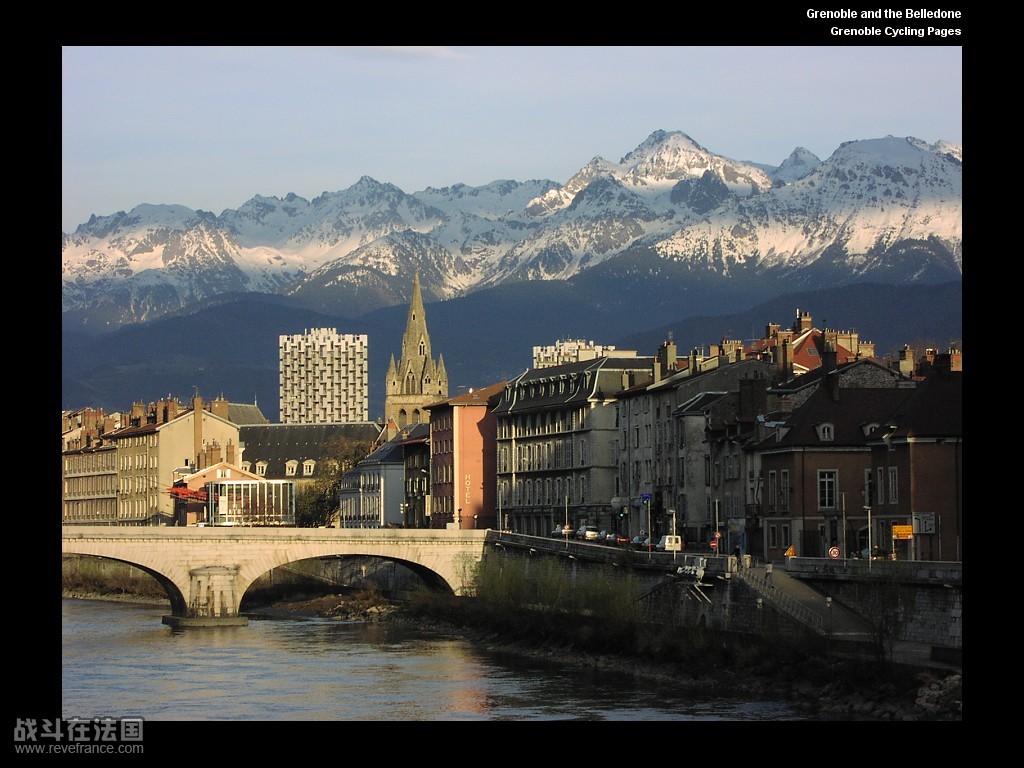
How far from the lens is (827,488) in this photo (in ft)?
250

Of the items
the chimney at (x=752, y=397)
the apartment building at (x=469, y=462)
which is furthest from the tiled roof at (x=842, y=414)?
the apartment building at (x=469, y=462)

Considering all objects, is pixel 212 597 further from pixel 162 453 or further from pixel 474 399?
pixel 162 453

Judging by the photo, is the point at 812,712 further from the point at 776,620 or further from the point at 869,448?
the point at 869,448

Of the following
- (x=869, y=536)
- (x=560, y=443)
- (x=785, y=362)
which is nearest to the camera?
(x=869, y=536)

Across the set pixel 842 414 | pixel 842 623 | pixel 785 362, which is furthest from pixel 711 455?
pixel 842 623

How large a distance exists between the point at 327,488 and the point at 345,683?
310 ft

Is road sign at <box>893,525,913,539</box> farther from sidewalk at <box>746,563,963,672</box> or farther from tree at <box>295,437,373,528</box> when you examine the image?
tree at <box>295,437,373,528</box>

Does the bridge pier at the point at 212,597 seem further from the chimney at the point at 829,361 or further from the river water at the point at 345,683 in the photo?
the chimney at the point at 829,361

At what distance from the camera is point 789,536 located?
7775 centimetres

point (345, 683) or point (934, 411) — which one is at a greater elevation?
point (934, 411)
